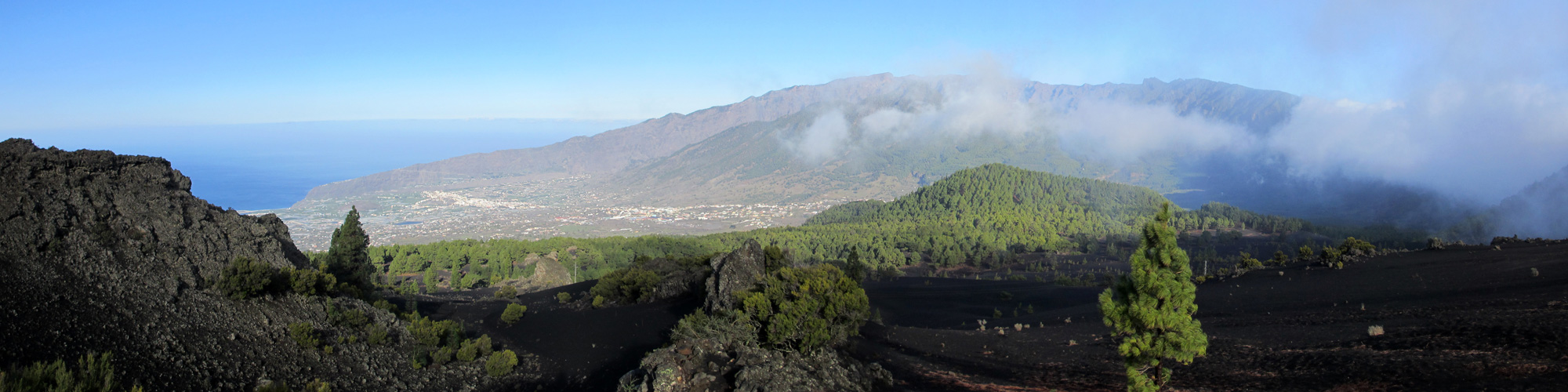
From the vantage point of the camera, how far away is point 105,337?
13.3m

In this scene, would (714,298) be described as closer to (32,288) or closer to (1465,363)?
(32,288)

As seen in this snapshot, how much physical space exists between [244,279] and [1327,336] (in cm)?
2751

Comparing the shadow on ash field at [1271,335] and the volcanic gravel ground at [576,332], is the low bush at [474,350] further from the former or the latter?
the shadow on ash field at [1271,335]

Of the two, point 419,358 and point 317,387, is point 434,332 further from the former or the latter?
point 317,387

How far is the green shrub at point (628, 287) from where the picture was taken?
29.6 metres

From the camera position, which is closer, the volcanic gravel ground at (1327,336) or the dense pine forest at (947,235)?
the volcanic gravel ground at (1327,336)

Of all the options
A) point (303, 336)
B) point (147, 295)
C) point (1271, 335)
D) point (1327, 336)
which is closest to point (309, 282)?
point (303, 336)

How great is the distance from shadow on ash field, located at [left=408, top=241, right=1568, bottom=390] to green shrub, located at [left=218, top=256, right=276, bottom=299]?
6.72 meters

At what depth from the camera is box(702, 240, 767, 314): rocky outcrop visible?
77.9 feet

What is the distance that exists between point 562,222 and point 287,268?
129m

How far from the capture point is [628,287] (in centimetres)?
3011

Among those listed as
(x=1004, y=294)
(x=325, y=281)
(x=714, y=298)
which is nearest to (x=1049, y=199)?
(x=1004, y=294)

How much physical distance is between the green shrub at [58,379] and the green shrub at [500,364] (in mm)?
7328

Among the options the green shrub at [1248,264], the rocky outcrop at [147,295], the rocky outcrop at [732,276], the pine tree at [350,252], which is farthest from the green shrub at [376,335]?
the green shrub at [1248,264]
